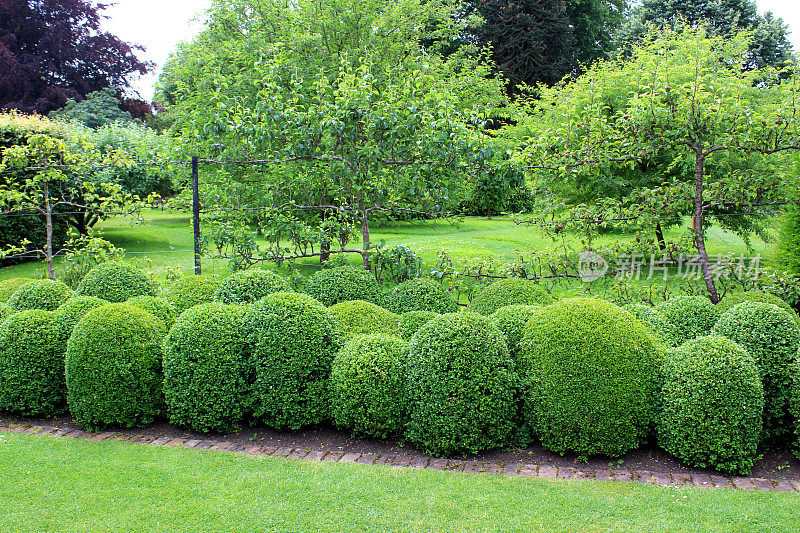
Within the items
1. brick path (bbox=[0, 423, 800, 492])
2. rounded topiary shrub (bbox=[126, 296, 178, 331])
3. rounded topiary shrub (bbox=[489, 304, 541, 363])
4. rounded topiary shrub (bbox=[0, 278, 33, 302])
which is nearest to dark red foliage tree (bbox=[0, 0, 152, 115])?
rounded topiary shrub (bbox=[0, 278, 33, 302])

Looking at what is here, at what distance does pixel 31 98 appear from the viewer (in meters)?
21.4

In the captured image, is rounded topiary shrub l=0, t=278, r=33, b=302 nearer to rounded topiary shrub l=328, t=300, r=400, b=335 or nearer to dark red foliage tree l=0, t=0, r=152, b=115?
rounded topiary shrub l=328, t=300, r=400, b=335

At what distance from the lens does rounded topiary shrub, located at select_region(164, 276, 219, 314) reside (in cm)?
542

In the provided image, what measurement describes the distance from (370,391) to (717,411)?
7.61 ft

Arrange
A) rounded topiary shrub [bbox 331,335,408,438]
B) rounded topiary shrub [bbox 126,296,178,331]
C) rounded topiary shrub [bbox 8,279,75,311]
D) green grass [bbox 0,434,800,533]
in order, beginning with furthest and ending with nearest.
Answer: rounded topiary shrub [bbox 8,279,75,311], rounded topiary shrub [bbox 126,296,178,331], rounded topiary shrub [bbox 331,335,408,438], green grass [bbox 0,434,800,533]

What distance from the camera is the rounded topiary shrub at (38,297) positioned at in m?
5.55

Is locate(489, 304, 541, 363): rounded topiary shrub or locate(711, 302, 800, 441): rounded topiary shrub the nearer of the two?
locate(711, 302, 800, 441): rounded topiary shrub

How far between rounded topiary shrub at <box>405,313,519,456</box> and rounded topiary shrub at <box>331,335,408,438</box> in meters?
0.12

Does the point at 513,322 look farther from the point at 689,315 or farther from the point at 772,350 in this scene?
the point at 772,350

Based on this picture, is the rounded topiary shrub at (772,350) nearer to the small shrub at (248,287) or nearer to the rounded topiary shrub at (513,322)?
the rounded topiary shrub at (513,322)

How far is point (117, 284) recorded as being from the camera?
595 centimetres

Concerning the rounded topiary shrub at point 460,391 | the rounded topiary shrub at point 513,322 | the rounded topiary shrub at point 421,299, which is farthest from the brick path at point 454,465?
the rounded topiary shrub at point 421,299

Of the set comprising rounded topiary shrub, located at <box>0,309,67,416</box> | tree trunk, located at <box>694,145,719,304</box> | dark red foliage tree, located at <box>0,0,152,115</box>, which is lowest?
rounded topiary shrub, located at <box>0,309,67,416</box>

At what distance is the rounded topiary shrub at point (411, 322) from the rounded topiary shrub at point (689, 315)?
6.69ft
